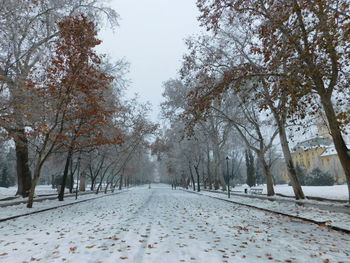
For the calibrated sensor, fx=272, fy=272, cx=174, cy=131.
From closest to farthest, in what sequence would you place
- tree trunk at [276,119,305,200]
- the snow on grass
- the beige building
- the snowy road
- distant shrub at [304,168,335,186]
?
the snowy road → the snow on grass → tree trunk at [276,119,305,200] → distant shrub at [304,168,335,186] → the beige building

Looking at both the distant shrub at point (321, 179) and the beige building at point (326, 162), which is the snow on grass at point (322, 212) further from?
the distant shrub at point (321, 179)

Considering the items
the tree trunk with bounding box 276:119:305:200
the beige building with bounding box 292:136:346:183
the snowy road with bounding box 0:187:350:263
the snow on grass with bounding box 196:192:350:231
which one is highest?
the beige building with bounding box 292:136:346:183

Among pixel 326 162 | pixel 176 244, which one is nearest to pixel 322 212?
pixel 176 244

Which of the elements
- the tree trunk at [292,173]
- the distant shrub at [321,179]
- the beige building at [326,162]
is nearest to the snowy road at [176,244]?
the tree trunk at [292,173]

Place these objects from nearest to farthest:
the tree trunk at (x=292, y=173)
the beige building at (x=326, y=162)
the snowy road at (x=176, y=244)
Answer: the snowy road at (x=176, y=244), the tree trunk at (x=292, y=173), the beige building at (x=326, y=162)

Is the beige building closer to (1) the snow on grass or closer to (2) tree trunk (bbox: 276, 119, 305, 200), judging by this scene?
(2) tree trunk (bbox: 276, 119, 305, 200)

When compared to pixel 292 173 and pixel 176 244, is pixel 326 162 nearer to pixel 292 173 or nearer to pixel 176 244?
pixel 292 173

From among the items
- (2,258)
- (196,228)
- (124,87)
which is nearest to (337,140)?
(196,228)

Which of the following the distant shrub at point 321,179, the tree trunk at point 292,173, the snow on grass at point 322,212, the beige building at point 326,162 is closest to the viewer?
the snow on grass at point 322,212

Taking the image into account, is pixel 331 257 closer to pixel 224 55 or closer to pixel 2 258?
pixel 2 258

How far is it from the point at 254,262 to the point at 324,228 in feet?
15.6

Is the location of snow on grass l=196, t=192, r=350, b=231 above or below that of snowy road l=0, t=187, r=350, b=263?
above

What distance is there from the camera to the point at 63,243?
650cm

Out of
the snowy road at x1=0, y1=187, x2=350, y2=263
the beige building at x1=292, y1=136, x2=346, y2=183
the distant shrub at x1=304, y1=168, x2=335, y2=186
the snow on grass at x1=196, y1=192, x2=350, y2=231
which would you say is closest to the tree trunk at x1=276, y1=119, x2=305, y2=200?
the snow on grass at x1=196, y1=192, x2=350, y2=231
